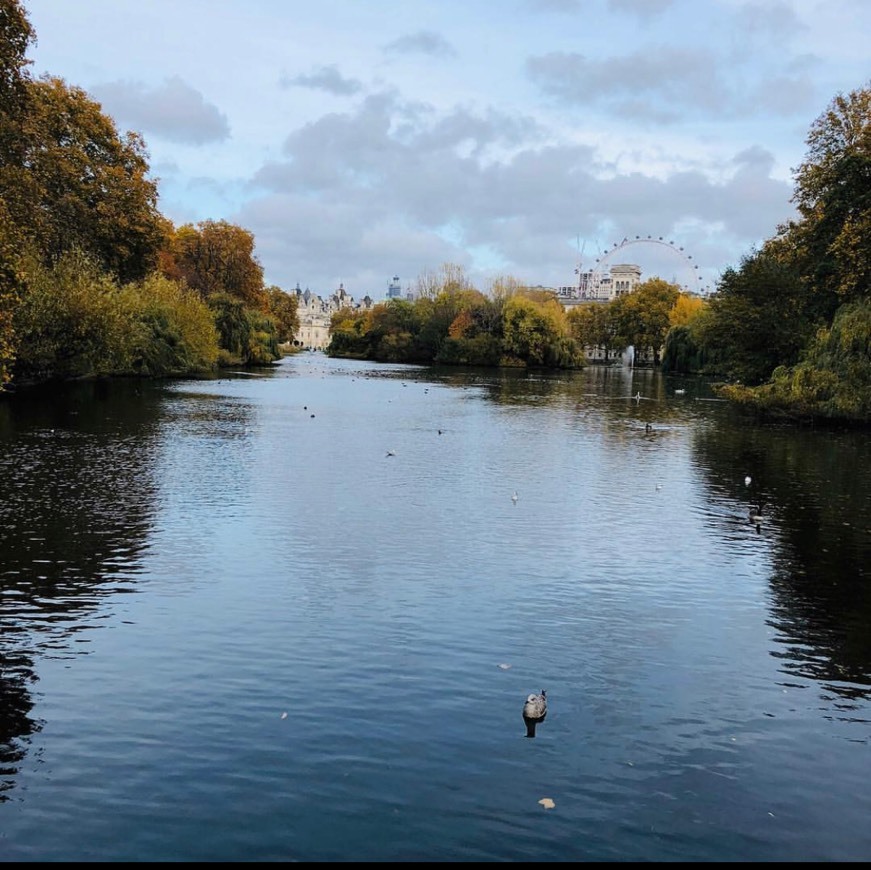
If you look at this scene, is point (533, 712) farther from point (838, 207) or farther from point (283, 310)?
point (283, 310)

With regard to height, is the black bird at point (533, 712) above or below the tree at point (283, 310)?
below

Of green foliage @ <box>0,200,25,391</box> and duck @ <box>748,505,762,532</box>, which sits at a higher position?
green foliage @ <box>0,200,25,391</box>

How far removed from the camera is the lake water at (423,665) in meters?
8.94

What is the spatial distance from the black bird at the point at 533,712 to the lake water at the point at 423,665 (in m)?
0.13

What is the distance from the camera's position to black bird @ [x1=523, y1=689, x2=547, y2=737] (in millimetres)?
10805

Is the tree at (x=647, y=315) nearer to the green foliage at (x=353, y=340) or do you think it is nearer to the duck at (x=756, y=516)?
the green foliage at (x=353, y=340)

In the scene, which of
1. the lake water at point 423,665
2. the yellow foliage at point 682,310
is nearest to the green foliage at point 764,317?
the lake water at point 423,665

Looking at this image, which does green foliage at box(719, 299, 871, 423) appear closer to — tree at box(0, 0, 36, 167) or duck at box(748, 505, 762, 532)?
duck at box(748, 505, 762, 532)

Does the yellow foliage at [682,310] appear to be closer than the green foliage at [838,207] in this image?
No

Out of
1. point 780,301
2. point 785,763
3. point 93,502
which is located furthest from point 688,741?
point 780,301

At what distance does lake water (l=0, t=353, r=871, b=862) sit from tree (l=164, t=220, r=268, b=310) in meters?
79.7

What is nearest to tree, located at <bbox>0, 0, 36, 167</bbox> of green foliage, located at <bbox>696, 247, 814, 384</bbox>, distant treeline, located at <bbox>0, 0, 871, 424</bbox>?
distant treeline, located at <bbox>0, 0, 871, 424</bbox>

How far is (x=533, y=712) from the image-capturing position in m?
10.8

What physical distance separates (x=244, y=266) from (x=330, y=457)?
80.9 m
